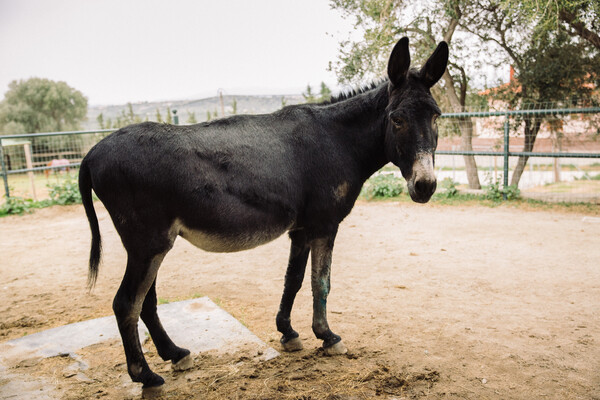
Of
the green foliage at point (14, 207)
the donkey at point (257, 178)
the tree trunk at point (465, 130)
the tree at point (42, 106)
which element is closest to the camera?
the donkey at point (257, 178)

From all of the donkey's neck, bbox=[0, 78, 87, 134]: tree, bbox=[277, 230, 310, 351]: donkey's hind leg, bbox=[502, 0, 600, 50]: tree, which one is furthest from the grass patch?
bbox=[0, 78, 87, 134]: tree

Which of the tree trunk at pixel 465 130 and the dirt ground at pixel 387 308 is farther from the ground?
the tree trunk at pixel 465 130

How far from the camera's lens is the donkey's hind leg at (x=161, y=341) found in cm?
287

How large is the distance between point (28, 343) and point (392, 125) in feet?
10.8

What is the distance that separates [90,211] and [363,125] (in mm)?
1982

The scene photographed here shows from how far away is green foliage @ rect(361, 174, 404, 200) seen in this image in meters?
10.4

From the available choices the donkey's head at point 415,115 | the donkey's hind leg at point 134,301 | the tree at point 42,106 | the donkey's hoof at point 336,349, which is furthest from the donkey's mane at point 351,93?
the tree at point 42,106

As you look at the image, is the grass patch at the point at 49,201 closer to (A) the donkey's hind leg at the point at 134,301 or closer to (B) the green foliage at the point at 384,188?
(B) the green foliage at the point at 384,188

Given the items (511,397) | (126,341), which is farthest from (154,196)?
(511,397)

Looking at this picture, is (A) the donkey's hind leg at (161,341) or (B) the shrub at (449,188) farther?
(B) the shrub at (449,188)

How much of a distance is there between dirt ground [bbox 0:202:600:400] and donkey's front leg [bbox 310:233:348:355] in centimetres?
10

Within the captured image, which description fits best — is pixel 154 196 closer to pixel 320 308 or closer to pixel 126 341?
pixel 126 341

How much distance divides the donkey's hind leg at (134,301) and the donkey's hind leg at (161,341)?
263mm

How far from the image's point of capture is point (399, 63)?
2.72m
